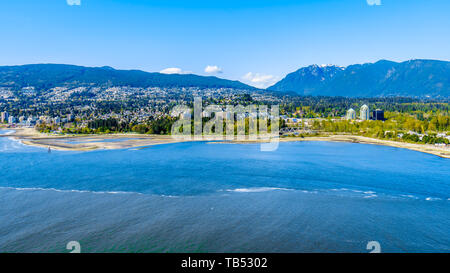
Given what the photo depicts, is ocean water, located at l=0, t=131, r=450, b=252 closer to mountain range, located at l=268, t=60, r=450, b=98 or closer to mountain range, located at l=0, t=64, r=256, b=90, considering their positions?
Result: mountain range, located at l=0, t=64, r=256, b=90

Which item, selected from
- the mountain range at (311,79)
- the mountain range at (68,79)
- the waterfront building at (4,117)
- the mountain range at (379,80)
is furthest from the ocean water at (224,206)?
the mountain range at (379,80)

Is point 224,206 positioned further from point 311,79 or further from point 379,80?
point 311,79

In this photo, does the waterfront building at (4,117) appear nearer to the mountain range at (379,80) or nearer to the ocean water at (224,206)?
the ocean water at (224,206)

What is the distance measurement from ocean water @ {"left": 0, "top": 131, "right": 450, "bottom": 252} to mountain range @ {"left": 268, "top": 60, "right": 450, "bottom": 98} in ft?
373

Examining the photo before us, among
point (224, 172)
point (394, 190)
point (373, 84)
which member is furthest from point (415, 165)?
point (373, 84)

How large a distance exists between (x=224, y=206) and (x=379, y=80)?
5965 inches

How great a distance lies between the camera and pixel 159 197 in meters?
7.79

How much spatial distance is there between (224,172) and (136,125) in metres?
20.1

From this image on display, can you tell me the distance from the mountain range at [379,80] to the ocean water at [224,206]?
11379 cm

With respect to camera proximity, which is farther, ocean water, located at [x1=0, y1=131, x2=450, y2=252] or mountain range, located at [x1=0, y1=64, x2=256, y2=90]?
mountain range, located at [x1=0, y1=64, x2=256, y2=90]

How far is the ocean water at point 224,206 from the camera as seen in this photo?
5.30 meters

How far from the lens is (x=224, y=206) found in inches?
→ 280

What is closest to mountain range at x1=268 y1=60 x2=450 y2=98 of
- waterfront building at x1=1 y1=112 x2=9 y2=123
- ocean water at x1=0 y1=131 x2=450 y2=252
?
ocean water at x1=0 y1=131 x2=450 y2=252

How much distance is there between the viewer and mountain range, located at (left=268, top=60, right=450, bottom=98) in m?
114
